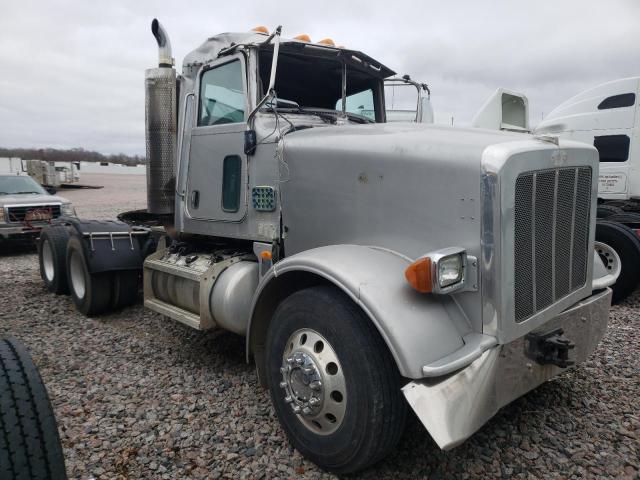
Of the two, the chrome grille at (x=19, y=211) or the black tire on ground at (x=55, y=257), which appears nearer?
the black tire on ground at (x=55, y=257)

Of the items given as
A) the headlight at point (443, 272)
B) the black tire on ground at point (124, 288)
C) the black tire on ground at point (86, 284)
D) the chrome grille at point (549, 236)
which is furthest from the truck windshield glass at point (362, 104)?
the black tire on ground at point (86, 284)

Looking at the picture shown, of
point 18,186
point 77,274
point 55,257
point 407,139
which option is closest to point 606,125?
point 407,139

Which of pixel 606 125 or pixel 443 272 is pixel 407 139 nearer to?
pixel 443 272

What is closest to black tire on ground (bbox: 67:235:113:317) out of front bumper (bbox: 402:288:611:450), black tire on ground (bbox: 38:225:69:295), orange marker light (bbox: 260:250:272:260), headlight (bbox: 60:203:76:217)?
black tire on ground (bbox: 38:225:69:295)

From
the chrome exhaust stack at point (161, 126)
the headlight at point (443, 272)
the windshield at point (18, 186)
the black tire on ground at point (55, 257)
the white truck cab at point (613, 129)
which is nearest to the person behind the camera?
the headlight at point (443, 272)

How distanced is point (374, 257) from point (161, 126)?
9.78 feet

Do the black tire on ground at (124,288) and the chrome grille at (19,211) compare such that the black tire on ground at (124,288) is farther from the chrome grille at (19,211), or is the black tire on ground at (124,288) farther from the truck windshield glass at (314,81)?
the chrome grille at (19,211)

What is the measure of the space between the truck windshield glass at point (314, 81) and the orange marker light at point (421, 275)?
203 centimetres

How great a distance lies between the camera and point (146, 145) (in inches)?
181

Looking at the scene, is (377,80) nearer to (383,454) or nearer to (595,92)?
(383,454)

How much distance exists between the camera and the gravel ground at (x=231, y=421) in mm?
2576

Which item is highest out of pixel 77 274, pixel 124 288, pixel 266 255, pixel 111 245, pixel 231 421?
pixel 266 255

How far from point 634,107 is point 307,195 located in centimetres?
643

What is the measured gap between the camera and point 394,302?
7.25 ft
